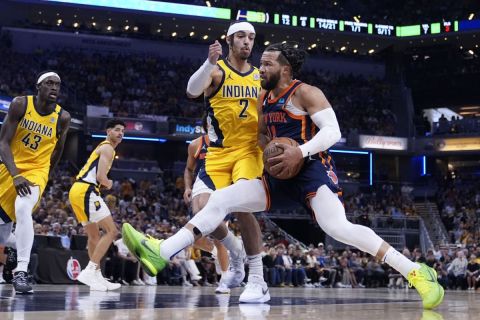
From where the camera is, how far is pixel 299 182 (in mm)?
5453

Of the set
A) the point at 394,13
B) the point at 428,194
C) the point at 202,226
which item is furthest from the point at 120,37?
the point at 202,226

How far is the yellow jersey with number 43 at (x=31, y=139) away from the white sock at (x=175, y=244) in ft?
8.42

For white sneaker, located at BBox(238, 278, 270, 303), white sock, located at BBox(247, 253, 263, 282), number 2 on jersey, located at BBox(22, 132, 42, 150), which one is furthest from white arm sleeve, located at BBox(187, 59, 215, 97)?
number 2 on jersey, located at BBox(22, 132, 42, 150)

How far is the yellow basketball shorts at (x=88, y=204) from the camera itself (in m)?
9.43

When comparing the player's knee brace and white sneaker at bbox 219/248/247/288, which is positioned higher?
the player's knee brace

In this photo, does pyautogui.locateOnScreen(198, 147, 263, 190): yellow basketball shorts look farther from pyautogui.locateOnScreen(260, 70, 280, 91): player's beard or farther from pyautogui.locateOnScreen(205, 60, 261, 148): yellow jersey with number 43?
pyautogui.locateOnScreen(260, 70, 280, 91): player's beard

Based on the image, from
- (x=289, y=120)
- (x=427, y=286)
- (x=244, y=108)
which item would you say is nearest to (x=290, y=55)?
(x=289, y=120)

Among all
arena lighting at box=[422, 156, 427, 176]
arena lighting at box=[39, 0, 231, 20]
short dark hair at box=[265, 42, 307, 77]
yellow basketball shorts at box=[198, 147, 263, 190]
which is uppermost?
arena lighting at box=[39, 0, 231, 20]

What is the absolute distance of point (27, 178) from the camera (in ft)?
23.6

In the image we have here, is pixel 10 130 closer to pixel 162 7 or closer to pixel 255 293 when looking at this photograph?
pixel 255 293

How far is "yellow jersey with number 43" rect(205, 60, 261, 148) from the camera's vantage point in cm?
658

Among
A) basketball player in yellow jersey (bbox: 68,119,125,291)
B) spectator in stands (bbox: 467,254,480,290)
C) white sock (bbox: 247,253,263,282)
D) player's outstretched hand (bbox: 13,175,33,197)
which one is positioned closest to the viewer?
white sock (bbox: 247,253,263,282)

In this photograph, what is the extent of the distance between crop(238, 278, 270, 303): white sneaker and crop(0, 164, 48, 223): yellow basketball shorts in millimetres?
2397

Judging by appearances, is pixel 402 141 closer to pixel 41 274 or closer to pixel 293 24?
pixel 293 24
